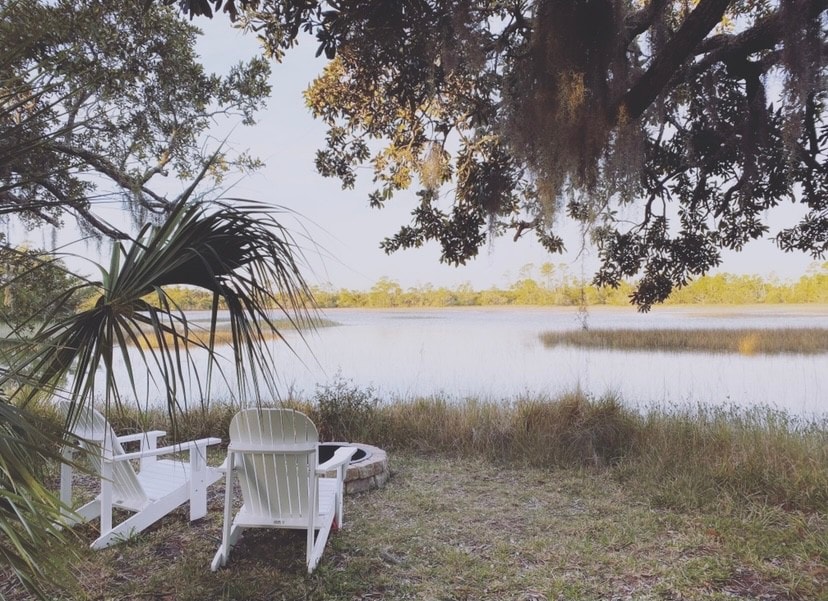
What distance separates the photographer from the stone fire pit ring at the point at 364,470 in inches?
152

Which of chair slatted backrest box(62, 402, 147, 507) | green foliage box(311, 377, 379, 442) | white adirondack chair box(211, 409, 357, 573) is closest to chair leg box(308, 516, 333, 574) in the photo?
white adirondack chair box(211, 409, 357, 573)

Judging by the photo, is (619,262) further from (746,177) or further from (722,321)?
(722,321)

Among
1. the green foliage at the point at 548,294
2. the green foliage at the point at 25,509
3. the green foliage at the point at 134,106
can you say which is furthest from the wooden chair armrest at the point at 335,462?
the green foliage at the point at 548,294

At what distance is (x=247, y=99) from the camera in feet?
16.8

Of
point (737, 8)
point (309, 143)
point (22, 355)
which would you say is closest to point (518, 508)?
point (22, 355)

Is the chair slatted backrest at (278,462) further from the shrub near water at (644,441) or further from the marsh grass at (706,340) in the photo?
the marsh grass at (706,340)

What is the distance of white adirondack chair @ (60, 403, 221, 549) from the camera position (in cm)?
284

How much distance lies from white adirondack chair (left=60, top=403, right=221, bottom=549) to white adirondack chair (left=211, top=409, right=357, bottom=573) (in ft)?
1.07

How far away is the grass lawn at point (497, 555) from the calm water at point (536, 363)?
5.61 ft

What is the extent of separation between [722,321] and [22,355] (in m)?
9.46

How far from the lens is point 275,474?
271 centimetres


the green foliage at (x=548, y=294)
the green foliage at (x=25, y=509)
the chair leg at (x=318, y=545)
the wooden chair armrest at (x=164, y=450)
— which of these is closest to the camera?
the green foliage at (x=25, y=509)

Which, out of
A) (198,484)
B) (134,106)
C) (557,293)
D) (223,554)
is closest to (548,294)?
(557,293)

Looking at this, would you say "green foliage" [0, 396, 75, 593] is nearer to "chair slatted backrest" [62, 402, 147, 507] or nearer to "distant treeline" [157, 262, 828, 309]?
"chair slatted backrest" [62, 402, 147, 507]
